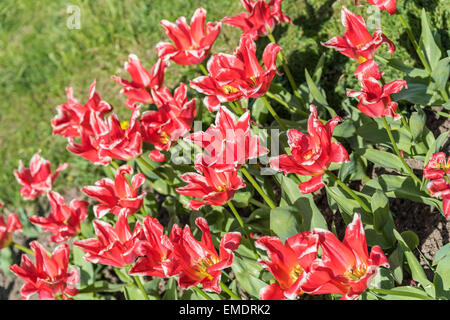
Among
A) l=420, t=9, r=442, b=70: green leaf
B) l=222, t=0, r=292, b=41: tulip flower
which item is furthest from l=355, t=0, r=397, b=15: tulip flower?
l=222, t=0, r=292, b=41: tulip flower

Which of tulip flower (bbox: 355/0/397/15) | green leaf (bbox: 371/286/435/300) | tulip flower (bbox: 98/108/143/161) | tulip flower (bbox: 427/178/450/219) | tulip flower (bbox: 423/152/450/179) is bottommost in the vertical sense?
green leaf (bbox: 371/286/435/300)

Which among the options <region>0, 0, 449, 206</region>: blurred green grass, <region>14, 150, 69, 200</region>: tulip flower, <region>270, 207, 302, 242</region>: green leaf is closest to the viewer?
<region>270, 207, 302, 242</region>: green leaf

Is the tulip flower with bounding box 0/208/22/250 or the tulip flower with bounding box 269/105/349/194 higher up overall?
the tulip flower with bounding box 269/105/349/194

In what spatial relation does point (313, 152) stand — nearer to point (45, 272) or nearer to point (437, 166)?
point (437, 166)

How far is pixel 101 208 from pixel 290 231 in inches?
29.1

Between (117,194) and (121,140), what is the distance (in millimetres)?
236

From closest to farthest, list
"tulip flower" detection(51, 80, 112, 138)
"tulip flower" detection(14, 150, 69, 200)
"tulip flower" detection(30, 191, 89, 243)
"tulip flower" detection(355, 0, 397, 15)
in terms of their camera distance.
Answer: "tulip flower" detection(355, 0, 397, 15), "tulip flower" detection(30, 191, 89, 243), "tulip flower" detection(51, 80, 112, 138), "tulip flower" detection(14, 150, 69, 200)

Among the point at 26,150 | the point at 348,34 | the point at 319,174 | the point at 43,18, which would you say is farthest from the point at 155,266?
the point at 43,18

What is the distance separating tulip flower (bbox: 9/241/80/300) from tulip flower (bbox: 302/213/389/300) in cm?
105

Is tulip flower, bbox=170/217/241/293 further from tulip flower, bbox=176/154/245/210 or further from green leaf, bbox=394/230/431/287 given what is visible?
green leaf, bbox=394/230/431/287

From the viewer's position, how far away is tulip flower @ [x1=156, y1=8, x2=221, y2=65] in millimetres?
2189

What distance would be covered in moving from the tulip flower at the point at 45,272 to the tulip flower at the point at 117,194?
8.4 inches

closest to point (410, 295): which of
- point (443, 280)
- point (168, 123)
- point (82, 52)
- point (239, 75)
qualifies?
point (443, 280)

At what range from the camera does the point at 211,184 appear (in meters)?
1.78
